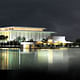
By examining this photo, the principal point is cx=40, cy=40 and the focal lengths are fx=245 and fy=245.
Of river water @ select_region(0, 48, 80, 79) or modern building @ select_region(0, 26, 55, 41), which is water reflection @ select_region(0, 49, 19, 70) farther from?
modern building @ select_region(0, 26, 55, 41)

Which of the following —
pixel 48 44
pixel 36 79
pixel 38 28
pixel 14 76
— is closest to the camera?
pixel 36 79

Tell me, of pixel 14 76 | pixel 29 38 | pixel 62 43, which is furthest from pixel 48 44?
pixel 14 76

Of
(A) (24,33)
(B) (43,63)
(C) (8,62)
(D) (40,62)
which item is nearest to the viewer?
(B) (43,63)

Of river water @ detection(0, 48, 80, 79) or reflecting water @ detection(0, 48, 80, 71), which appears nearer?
river water @ detection(0, 48, 80, 79)

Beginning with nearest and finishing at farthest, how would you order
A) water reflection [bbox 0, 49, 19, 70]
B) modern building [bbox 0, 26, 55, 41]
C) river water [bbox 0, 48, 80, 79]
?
river water [bbox 0, 48, 80, 79] < water reflection [bbox 0, 49, 19, 70] < modern building [bbox 0, 26, 55, 41]

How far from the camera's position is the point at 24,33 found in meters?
87.9

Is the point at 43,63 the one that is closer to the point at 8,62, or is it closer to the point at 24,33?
the point at 8,62

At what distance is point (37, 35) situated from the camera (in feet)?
294

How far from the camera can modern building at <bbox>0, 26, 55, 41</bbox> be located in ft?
280

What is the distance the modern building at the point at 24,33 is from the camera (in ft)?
280

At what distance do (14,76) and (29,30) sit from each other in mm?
80599

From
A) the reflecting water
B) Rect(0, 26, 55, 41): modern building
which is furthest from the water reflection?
Rect(0, 26, 55, 41): modern building

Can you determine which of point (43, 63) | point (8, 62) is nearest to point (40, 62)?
point (43, 63)

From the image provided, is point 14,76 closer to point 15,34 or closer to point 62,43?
point 62,43
